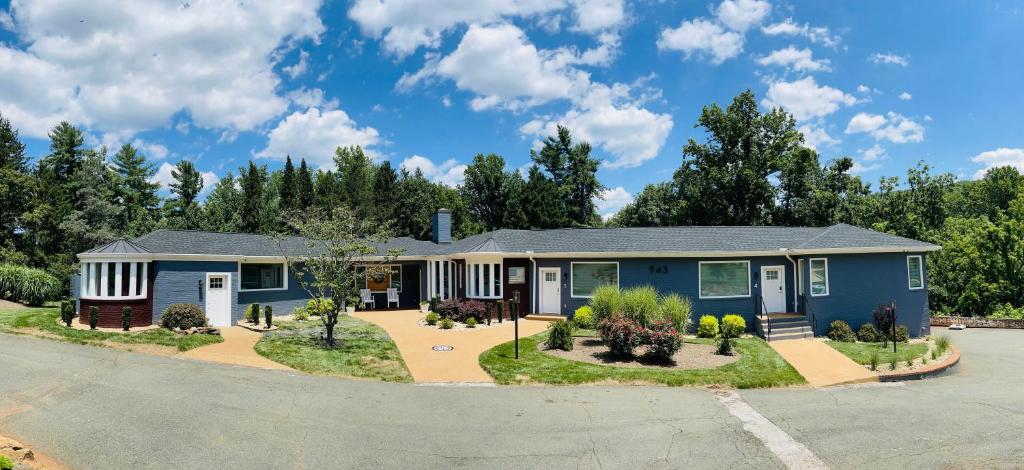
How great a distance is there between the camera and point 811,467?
23.8 ft

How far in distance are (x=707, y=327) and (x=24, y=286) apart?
2846cm

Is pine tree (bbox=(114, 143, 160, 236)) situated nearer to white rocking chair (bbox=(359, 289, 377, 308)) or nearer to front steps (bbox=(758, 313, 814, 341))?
white rocking chair (bbox=(359, 289, 377, 308))

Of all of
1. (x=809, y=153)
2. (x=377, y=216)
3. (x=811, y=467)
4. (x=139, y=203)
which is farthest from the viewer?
(x=139, y=203)

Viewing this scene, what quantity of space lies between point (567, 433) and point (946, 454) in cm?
533

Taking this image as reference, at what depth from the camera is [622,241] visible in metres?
22.2

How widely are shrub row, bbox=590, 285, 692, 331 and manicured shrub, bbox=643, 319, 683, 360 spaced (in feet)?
2.42

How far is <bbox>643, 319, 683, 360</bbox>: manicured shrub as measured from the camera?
13758 mm

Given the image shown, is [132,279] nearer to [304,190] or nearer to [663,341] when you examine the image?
[663,341]

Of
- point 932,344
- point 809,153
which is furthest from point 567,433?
point 809,153

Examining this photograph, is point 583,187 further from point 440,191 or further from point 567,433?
point 567,433

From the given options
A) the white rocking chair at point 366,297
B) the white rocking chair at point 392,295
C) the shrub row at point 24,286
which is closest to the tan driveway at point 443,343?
the white rocking chair at point 366,297

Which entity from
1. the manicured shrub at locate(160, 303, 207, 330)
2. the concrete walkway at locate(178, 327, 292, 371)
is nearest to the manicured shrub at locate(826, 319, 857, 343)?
the concrete walkway at locate(178, 327, 292, 371)

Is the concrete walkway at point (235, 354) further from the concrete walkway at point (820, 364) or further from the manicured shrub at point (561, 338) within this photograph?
the concrete walkway at point (820, 364)

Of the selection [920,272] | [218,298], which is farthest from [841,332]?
[218,298]
